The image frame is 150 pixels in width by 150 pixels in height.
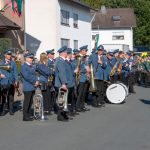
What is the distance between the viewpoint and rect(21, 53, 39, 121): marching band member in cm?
1187

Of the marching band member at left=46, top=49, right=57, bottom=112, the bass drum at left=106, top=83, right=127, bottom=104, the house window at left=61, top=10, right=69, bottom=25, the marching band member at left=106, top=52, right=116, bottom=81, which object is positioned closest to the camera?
the marching band member at left=46, top=49, right=57, bottom=112

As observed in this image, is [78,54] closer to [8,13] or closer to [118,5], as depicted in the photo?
[8,13]

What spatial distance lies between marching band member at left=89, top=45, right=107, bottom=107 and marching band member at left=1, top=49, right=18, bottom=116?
2.68m

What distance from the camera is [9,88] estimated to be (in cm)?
1354

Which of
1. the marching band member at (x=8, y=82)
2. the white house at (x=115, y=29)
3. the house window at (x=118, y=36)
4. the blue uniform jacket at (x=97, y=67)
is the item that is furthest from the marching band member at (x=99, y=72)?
the house window at (x=118, y=36)

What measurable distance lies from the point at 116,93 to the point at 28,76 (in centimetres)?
466

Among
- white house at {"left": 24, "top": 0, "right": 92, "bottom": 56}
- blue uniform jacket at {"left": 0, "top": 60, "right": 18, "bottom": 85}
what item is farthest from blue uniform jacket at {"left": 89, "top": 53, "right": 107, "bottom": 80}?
white house at {"left": 24, "top": 0, "right": 92, "bottom": 56}

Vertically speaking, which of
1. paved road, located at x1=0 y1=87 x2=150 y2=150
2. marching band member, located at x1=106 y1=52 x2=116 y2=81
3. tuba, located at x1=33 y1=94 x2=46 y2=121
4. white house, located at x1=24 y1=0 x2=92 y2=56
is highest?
white house, located at x1=24 y1=0 x2=92 y2=56

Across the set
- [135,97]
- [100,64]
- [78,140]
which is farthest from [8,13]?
[78,140]

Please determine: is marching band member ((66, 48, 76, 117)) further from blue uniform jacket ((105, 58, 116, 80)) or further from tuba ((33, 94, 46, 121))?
blue uniform jacket ((105, 58, 116, 80))

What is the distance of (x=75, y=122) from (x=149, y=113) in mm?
2710

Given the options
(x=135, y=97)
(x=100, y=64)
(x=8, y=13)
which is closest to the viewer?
(x=100, y=64)

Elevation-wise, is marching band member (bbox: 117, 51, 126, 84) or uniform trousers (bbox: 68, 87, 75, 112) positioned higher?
marching band member (bbox: 117, 51, 126, 84)

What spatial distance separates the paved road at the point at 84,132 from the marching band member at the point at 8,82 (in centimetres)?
41
